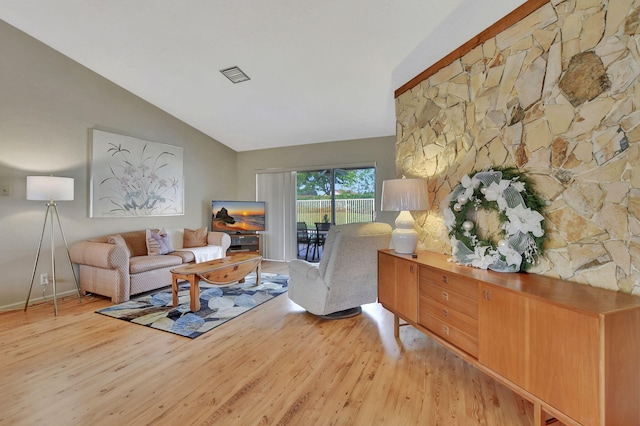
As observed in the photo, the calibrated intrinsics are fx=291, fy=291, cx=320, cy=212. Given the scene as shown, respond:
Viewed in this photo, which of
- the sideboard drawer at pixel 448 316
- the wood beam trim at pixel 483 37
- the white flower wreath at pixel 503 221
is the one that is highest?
the wood beam trim at pixel 483 37

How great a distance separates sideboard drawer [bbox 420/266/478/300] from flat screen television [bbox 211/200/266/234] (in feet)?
14.6

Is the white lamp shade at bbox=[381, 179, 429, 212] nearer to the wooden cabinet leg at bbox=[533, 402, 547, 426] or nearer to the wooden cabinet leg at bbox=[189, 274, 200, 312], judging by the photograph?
the wooden cabinet leg at bbox=[533, 402, 547, 426]

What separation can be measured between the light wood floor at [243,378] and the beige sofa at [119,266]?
67cm

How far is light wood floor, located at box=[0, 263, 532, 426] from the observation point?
1668 millimetres

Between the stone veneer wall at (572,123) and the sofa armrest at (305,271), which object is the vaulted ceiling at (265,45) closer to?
the stone veneer wall at (572,123)

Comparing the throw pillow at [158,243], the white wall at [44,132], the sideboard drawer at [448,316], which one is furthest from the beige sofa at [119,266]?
the sideboard drawer at [448,316]

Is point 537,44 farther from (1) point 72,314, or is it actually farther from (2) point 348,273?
(1) point 72,314

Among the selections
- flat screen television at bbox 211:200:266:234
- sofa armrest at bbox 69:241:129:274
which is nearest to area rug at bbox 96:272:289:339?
sofa armrest at bbox 69:241:129:274

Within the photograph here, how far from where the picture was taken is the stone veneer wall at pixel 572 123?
149 centimetres

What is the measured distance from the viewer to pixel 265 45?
3.16 m

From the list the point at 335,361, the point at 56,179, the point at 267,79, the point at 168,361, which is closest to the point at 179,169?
the point at 56,179

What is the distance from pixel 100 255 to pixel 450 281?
3887mm

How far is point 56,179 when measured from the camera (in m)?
3.33

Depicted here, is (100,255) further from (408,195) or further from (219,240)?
(408,195)
